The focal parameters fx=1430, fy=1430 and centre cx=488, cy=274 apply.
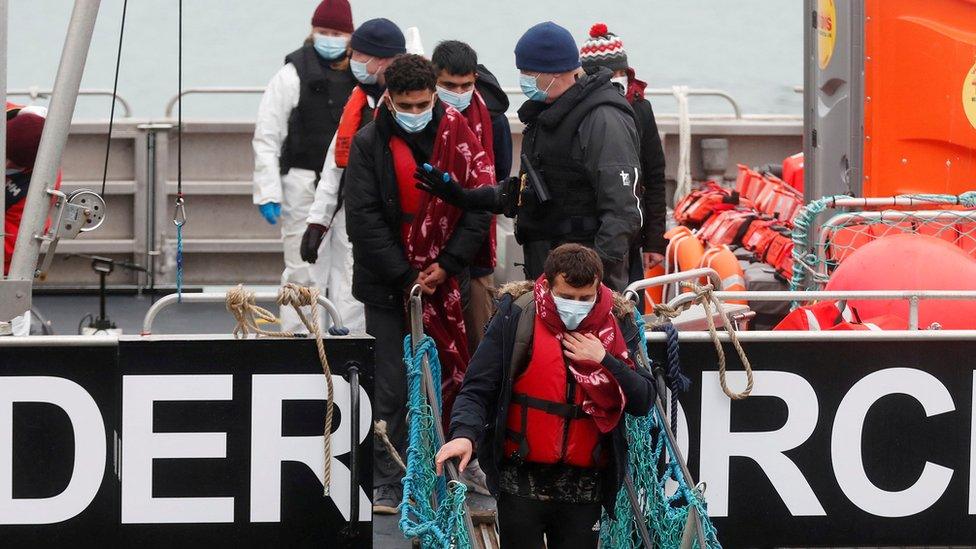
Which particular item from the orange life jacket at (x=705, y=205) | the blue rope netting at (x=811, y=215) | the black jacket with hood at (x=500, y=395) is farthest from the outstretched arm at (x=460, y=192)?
the orange life jacket at (x=705, y=205)

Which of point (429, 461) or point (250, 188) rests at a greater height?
point (250, 188)

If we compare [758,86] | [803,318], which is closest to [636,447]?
[803,318]

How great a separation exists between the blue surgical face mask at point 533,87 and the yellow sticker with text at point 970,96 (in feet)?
7.40

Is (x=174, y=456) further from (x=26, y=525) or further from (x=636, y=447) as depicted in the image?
(x=636, y=447)

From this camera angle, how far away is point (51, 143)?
471 cm

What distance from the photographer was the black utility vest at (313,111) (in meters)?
7.29

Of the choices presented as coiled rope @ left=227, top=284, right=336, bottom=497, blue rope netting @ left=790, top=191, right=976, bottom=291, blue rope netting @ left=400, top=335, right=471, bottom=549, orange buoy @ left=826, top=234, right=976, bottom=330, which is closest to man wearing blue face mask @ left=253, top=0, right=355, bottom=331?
blue rope netting @ left=400, top=335, right=471, bottom=549

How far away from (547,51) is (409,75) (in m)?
0.56

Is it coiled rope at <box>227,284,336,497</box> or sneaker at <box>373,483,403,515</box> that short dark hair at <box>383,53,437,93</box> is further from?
sneaker at <box>373,483,403,515</box>

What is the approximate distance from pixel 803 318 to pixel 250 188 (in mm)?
5933

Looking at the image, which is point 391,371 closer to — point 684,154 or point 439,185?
point 439,185

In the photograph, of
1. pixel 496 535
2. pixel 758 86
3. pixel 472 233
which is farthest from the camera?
pixel 758 86

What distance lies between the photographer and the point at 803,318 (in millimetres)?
5457

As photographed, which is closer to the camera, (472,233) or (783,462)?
(783,462)
